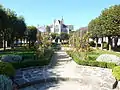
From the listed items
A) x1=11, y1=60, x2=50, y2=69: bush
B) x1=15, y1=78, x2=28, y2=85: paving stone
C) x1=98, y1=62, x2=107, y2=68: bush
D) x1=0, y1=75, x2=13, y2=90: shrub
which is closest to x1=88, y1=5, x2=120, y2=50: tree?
x1=98, y1=62, x2=107, y2=68: bush

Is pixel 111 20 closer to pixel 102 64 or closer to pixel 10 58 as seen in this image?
pixel 102 64

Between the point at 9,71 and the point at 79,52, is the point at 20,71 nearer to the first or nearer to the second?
the point at 9,71

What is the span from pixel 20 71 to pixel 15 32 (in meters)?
26.4

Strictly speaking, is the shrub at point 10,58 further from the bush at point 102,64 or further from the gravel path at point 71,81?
the bush at point 102,64

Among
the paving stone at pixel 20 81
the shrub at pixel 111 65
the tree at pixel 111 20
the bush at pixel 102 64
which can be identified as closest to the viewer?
the paving stone at pixel 20 81

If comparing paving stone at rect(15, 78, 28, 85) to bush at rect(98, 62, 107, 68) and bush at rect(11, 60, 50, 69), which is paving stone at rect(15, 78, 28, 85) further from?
bush at rect(98, 62, 107, 68)

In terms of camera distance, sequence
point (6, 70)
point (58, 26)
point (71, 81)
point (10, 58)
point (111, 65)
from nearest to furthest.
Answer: point (6, 70)
point (71, 81)
point (10, 58)
point (111, 65)
point (58, 26)

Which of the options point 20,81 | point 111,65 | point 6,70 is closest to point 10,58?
point 20,81

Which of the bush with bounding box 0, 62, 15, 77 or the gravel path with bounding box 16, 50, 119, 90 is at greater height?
the bush with bounding box 0, 62, 15, 77

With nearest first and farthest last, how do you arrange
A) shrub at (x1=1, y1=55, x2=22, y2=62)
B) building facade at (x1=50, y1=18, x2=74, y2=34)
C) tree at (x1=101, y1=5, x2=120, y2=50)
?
shrub at (x1=1, y1=55, x2=22, y2=62)
tree at (x1=101, y1=5, x2=120, y2=50)
building facade at (x1=50, y1=18, x2=74, y2=34)

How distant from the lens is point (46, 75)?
14.6m

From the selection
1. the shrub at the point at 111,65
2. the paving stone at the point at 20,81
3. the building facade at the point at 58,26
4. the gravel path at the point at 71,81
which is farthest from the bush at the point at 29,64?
the building facade at the point at 58,26

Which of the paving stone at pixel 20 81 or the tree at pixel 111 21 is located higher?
the tree at pixel 111 21

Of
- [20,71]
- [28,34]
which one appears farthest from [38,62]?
[28,34]
